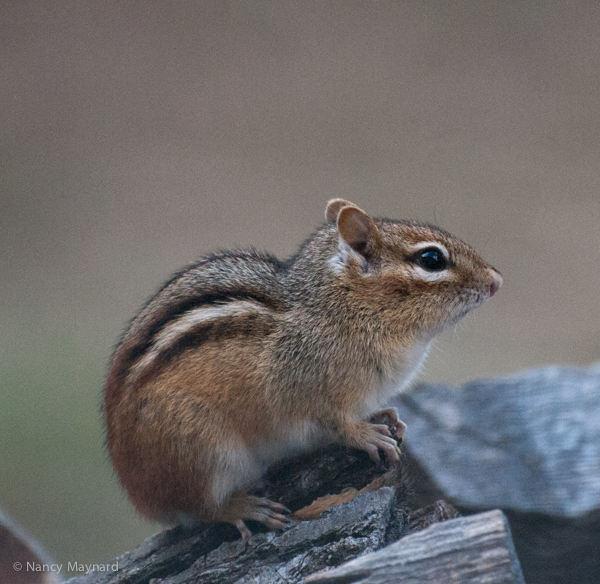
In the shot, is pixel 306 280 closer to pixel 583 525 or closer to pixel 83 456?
pixel 583 525

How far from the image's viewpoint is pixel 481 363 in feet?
13.6

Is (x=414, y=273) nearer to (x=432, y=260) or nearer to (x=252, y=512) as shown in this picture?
(x=432, y=260)

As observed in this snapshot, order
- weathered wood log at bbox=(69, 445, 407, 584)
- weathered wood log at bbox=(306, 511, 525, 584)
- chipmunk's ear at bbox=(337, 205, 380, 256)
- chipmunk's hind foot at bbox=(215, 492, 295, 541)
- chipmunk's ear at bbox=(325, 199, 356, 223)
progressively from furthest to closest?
1. chipmunk's ear at bbox=(325, 199, 356, 223)
2. chipmunk's ear at bbox=(337, 205, 380, 256)
3. chipmunk's hind foot at bbox=(215, 492, 295, 541)
4. weathered wood log at bbox=(69, 445, 407, 584)
5. weathered wood log at bbox=(306, 511, 525, 584)

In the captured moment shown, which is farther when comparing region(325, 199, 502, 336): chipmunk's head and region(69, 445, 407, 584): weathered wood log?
region(325, 199, 502, 336): chipmunk's head

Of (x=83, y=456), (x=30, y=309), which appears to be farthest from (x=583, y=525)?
(x=30, y=309)

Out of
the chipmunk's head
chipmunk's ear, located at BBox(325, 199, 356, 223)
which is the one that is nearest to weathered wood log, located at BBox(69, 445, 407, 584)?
the chipmunk's head

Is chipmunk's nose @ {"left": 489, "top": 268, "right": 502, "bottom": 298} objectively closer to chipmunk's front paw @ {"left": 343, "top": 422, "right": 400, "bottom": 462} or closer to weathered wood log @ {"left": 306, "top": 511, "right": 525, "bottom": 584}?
chipmunk's front paw @ {"left": 343, "top": 422, "right": 400, "bottom": 462}

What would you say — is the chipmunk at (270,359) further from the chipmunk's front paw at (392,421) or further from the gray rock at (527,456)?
the gray rock at (527,456)

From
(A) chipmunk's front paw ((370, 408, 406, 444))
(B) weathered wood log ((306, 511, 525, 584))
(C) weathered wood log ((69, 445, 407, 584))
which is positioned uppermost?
(A) chipmunk's front paw ((370, 408, 406, 444))

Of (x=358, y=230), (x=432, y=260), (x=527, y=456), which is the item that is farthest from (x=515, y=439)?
(x=358, y=230)

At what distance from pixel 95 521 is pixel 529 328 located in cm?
263

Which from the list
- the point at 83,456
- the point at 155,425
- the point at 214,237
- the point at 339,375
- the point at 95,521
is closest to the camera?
the point at 155,425

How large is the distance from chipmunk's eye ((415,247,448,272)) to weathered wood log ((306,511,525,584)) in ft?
2.81

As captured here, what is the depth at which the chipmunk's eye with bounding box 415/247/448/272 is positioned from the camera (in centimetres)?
216
